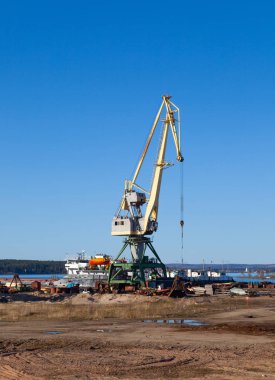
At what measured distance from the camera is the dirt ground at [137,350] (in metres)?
20.6

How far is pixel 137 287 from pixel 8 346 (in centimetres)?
5915

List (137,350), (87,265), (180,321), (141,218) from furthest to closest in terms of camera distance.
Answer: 1. (87,265)
2. (141,218)
3. (180,321)
4. (137,350)

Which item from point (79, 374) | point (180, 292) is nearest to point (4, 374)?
point (79, 374)

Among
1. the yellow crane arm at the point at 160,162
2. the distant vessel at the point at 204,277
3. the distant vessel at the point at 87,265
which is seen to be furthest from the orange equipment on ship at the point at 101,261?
the yellow crane arm at the point at 160,162

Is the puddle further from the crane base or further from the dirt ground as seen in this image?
the crane base

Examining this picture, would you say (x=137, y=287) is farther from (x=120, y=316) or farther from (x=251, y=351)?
(x=251, y=351)

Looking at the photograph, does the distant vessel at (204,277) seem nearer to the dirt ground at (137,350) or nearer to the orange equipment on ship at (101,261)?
the orange equipment on ship at (101,261)

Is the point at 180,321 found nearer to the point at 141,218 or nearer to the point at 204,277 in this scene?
the point at 141,218

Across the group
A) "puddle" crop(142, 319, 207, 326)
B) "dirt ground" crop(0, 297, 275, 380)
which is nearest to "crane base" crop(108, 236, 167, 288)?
"puddle" crop(142, 319, 207, 326)

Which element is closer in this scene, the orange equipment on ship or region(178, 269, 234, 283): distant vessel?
the orange equipment on ship

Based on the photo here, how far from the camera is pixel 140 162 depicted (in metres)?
90.4

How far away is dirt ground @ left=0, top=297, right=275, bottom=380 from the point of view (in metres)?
20.6

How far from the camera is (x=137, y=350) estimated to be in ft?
84.7

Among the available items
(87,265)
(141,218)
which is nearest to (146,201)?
(141,218)
